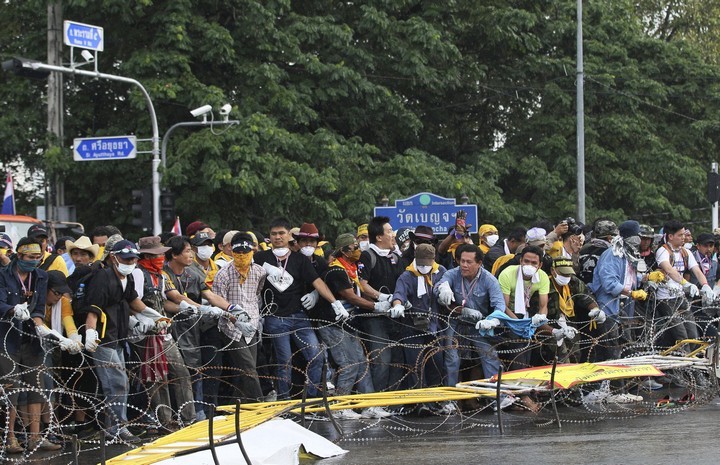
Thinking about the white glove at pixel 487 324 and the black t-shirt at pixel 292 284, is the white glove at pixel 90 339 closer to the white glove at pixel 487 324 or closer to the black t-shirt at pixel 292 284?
the black t-shirt at pixel 292 284

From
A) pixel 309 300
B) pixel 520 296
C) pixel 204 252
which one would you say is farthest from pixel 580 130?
pixel 309 300

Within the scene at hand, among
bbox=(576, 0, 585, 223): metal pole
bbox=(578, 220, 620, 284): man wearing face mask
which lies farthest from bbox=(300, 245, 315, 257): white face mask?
bbox=(576, 0, 585, 223): metal pole

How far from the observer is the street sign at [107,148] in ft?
82.2

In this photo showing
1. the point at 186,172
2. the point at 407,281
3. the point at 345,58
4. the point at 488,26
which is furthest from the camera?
the point at 488,26

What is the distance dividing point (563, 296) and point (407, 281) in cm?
185

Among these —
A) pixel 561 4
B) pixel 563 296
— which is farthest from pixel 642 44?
Result: pixel 563 296

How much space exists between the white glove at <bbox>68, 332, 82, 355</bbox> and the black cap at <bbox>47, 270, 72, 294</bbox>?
0.41 m

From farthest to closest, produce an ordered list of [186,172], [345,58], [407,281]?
[345,58] < [186,172] < [407,281]

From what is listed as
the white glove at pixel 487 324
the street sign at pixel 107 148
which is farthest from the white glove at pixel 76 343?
the street sign at pixel 107 148

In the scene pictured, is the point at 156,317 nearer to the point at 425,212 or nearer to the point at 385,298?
the point at 385,298

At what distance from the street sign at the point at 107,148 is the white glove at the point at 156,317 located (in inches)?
528

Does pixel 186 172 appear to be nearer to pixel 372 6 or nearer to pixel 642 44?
pixel 372 6

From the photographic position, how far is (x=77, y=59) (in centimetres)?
3067

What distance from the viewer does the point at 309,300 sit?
42.9 feet
